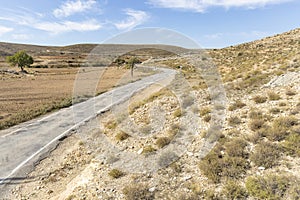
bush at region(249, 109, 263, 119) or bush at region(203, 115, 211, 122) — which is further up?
bush at region(249, 109, 263, 119)

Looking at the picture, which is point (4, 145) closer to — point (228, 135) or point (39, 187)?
point (39, 187)

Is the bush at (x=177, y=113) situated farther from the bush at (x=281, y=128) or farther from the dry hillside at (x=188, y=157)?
the bush at (x=281, y=128)

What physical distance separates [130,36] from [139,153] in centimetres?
1163

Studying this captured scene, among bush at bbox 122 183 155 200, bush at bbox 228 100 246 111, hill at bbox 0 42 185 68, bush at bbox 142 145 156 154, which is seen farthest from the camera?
hill at bbox 0 42 185 68

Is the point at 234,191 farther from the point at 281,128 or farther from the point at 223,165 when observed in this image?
the point at 281,128

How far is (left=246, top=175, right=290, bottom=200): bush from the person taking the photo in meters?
6.15

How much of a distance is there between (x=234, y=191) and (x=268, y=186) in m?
0.97

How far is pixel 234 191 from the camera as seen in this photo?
21.6 ft

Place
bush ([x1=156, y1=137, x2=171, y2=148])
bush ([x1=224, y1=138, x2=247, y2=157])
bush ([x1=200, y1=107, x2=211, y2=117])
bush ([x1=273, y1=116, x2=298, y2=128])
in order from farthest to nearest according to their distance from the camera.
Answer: bush ([x1=200, y1=107, x2=211, y2=117]) → bush ([x1=156, y1=137, x2=171, y2=148]) → bush ([x1=273, y1=116, x2=298, y2=128]) → bush ([x1=224, y1=138, x2=247, y2=157])

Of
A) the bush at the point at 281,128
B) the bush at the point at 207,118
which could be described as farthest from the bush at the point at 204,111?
the bush at the point at 281,128

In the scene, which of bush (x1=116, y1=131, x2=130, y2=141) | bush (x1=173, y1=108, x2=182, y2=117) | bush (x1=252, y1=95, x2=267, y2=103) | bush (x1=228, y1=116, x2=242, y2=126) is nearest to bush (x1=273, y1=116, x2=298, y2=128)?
bush (x1=228, y1=116, x2=242, y2=126)

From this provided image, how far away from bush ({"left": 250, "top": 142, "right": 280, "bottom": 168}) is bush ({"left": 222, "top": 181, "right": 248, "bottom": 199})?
139 centimetres

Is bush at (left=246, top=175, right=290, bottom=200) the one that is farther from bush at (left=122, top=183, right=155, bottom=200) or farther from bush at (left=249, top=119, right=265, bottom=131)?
bush at (left=249, top=119, right=265, bottom=131)

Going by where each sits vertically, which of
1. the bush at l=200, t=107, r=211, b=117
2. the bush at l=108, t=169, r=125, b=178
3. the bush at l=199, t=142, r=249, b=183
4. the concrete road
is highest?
the bush at l=200, t=107, r=211, b=117
